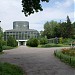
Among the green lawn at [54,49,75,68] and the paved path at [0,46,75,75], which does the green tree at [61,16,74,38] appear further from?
the paved path at [0,46,75,75]

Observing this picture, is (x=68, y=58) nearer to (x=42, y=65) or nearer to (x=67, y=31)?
(x=42, y=65)

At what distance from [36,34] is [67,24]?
22.1m

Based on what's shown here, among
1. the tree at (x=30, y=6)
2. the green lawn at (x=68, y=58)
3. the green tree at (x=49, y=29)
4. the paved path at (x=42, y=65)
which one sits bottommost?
the paved path at (x=42, y=65)

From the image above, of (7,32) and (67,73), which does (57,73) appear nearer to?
(67,73)

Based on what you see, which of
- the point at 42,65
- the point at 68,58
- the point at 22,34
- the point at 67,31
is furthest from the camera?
the point at 22,34

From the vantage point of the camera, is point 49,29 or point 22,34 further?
point 22,34

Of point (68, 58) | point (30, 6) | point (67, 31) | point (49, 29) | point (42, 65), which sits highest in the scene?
point (49, 29)

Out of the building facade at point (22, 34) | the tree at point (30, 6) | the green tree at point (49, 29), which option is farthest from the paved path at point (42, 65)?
the building facade at point (22, 34)

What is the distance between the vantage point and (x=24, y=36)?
123062 millimetres

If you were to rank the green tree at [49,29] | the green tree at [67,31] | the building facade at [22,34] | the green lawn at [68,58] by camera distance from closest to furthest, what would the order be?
the green lawn at [68,58] → the green tree at [67,31] → the green tree at [49,29] → the building facade at [22,34]

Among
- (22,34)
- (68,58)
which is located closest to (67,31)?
(22,34)

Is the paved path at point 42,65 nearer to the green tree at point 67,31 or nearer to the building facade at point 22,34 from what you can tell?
the green tree at point 67,31

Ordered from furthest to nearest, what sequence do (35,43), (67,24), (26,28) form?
1. (26,28)
2. (67,24)
3. (35,43)

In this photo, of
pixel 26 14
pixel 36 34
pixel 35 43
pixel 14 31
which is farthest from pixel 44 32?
pixel 26 14
